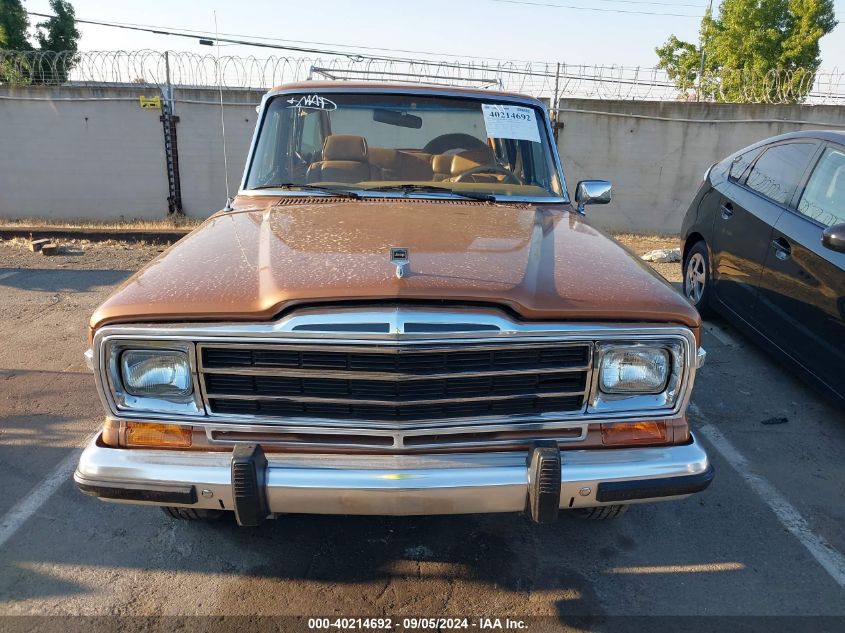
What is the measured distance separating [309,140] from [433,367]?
2.06 m

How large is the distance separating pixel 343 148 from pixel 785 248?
300 cm

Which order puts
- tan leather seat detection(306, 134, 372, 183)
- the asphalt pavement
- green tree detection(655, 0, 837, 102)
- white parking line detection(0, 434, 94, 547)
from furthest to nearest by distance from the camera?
1. green tree detection(655, 0, 837, 102)
2. tan leather seat detection(306, 134, 372, 183)
3. white parking line detection(0, 434, 94, 547)
4. the asphalt pavement

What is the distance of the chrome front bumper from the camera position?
2.15 m

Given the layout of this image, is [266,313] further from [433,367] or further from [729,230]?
[729,230]

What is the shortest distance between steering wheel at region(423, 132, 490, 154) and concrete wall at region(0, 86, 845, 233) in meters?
7.73

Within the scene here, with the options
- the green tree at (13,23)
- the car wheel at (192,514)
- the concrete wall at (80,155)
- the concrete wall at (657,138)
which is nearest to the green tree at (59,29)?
the green tree at (13,23)

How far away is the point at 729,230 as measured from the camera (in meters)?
5.15

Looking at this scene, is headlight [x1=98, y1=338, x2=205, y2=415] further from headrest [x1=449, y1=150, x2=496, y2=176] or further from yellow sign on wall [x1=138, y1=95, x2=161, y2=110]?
yellow sign on wall [x1=138, y1=95, x2=161, y2=110]

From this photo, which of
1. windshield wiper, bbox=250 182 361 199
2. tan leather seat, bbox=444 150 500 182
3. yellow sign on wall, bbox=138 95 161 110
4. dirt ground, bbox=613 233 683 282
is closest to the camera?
windshield wiper, bbox=250 182 361 199

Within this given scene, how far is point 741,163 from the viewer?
5.46 m

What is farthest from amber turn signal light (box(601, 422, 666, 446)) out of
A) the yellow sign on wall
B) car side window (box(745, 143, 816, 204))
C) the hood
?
the yellow sign on wall

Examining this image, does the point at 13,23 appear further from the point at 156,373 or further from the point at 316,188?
the point at 156,373

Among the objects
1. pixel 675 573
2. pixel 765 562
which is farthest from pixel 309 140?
pixel 765 562

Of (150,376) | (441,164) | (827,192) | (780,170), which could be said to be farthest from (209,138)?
(150,376)
